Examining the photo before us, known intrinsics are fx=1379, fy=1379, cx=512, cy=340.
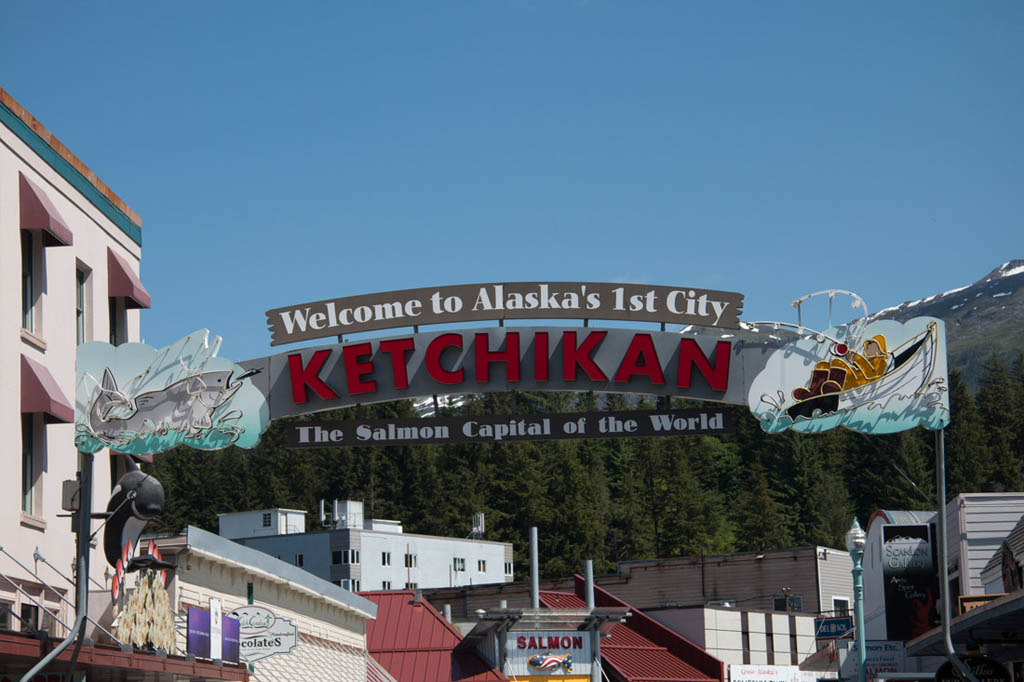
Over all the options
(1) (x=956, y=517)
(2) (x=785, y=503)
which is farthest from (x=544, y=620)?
(2) (x=785, y=503)

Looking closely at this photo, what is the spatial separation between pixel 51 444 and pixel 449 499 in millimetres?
102531

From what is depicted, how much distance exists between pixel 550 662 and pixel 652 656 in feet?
27.2

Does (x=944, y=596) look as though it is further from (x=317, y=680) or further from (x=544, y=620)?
(x=544, y=620)

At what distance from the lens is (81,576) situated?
17.3 metres

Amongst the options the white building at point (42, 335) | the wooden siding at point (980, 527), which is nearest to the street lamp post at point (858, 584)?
the wooden siding at point (980, 527)

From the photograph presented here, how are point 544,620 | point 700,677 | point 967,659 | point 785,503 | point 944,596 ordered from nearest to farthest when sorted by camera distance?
1. point 944,596
2. point 967,659
3. point 544,620
4. point 700,677
5. point 785,503

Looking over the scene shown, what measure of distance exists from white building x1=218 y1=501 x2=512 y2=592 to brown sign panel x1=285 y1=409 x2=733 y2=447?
224ft

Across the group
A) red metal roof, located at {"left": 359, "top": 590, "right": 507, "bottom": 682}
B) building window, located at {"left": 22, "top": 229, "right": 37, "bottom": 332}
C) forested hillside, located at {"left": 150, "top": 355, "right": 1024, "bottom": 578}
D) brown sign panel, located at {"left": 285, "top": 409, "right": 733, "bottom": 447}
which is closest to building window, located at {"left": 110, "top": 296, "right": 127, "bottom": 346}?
building window, located at {"left": 22, "top": 229, "right": 37, "bottom": 332}

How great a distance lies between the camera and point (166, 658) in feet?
70.4

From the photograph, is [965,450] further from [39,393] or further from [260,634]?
[39,393]

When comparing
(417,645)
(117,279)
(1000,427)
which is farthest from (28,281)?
(1000,427)

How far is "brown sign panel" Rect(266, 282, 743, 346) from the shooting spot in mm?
26688

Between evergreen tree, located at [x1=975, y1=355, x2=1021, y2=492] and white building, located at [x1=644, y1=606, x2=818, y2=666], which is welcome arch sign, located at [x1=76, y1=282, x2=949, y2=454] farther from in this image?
evergreen tree, located at [x1=975, y1=355, x2=1021, y2=492]

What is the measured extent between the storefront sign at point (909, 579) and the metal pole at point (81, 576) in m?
34.3
